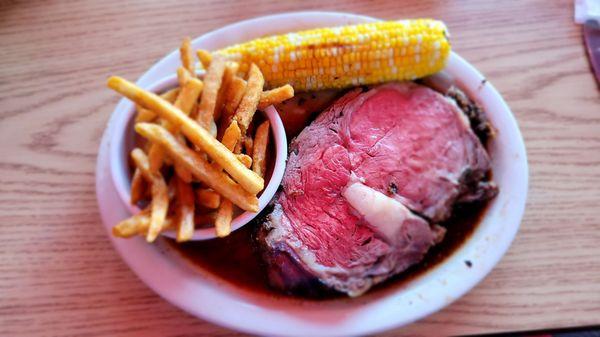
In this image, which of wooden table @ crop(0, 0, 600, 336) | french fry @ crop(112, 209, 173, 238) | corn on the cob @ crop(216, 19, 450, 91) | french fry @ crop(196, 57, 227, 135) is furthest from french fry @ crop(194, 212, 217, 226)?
corn on the cob @ crop(216, 19, 450, 91)

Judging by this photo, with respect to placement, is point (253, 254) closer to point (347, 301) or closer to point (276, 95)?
point (347, 301)

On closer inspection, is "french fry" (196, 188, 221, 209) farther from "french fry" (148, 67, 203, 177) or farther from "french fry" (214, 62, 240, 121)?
"french fry" (214, 62, 240, 121)

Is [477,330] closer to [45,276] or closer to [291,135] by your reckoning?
[291,135]

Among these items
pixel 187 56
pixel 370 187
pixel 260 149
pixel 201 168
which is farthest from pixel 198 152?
pixel 370 187

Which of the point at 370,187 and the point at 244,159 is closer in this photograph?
the point at 244,159

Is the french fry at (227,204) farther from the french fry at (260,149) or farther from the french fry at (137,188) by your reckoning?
the french fry at (137,188)

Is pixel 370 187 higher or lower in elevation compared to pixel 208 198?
lower
